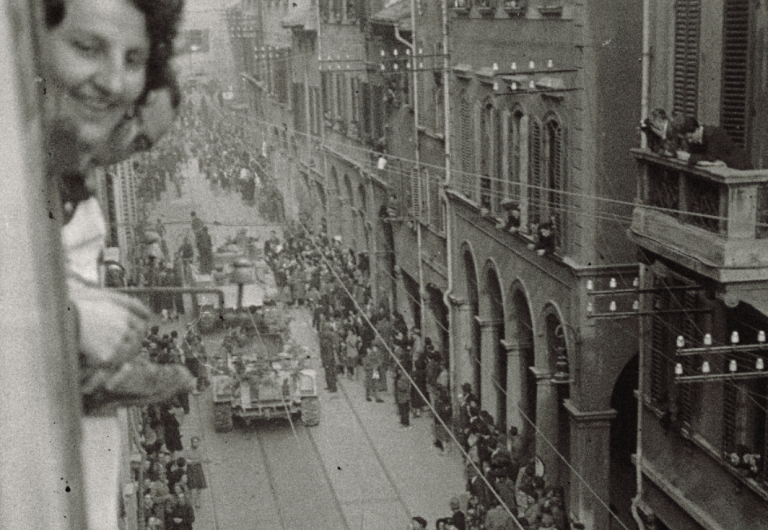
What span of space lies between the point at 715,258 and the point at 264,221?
30.0m

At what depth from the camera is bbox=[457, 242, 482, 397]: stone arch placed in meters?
28.9

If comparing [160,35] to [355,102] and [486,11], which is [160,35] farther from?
[355,102]

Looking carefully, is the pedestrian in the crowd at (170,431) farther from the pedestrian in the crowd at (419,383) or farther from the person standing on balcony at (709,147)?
the person standing on balcony at (709,147)

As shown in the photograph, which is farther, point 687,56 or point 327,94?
point 327,94

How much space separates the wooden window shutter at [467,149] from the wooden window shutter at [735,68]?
12.6 metres

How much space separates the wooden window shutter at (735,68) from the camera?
1495cm

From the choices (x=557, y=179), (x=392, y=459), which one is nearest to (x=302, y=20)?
(x=392, y=459)

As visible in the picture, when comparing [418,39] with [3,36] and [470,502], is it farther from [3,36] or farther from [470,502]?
[3,36]

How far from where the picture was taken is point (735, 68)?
15172mm

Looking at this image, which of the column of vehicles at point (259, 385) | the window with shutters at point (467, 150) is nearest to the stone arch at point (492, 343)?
the window with shutters at point (467, 150)

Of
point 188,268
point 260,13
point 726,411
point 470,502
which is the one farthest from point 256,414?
point 260,13

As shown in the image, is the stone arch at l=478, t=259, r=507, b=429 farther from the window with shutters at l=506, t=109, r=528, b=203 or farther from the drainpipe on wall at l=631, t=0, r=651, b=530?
the drainpipe on wall at l=631, t=0, r=651, b=530

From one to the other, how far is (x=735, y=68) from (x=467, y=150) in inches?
533

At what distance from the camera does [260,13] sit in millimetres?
47281
